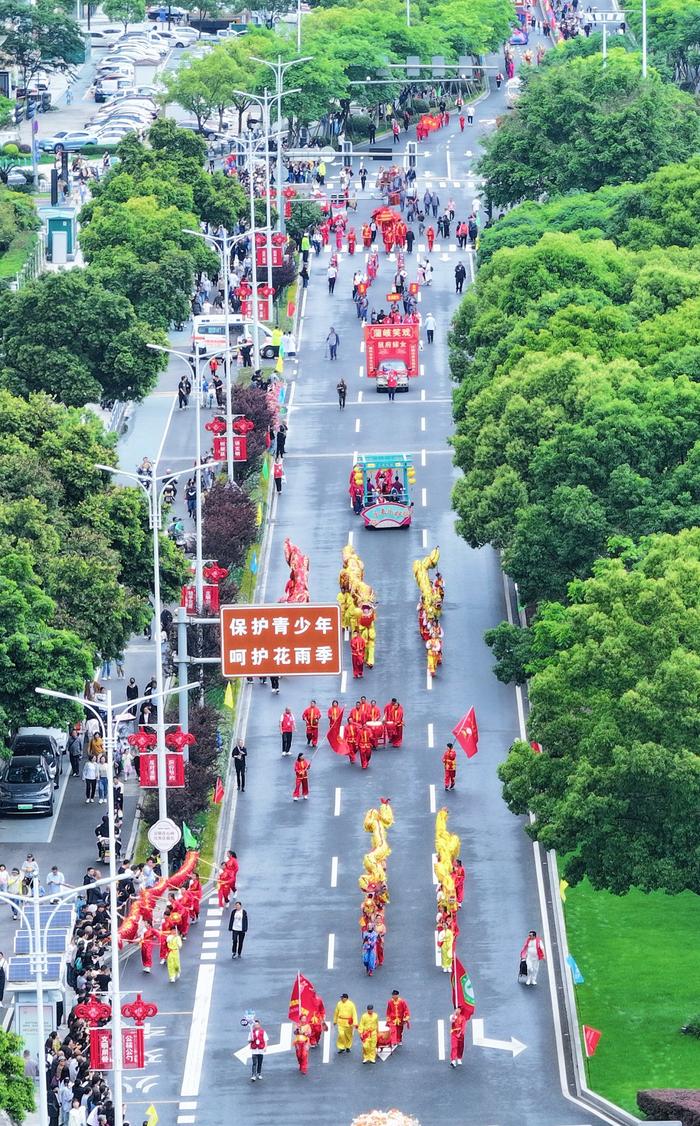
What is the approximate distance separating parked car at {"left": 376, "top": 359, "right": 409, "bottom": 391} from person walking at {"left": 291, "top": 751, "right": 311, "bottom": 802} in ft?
145

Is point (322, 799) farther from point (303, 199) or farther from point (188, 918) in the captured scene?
point (303, 199)

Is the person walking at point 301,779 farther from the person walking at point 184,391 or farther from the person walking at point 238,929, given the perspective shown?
the person walking at point 184,391

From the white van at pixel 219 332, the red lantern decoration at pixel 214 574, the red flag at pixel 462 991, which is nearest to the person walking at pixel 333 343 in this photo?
the white van at pixel 219 332

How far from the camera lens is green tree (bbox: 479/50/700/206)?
14588 centimetres

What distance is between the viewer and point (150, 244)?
140 meters

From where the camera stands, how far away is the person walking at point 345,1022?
7738 centimetres

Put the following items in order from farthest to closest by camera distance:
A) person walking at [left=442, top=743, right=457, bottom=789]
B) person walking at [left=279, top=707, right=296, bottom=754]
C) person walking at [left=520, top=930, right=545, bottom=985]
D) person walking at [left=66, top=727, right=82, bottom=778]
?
person walking at [left=66, top=727, right=82, bottom=778]
person walking at [left=279, top=707, right=296, bottom=754]
person walking at [left=442, top=743, right=457, bottom=789]
person walking at [left=520, top=930, right=545, bottom=985]

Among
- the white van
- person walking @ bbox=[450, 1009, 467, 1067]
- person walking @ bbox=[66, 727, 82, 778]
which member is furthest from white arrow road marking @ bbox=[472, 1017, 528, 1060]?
the white van

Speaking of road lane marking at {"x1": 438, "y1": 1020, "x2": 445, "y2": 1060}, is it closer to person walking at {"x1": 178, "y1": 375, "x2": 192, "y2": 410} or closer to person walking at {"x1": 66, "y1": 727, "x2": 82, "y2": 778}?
person walking at {"x1": 66, "y1": 727, "x2": 82, "y2": 778}

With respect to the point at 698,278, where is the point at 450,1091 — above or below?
below

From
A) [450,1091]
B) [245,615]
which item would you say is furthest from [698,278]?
[450,1091]

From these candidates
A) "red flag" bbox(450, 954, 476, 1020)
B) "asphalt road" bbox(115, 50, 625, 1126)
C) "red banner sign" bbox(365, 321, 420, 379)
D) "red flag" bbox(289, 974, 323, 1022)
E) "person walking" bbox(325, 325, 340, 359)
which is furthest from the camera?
"person walking" bbox(325, 325, 340, 359)

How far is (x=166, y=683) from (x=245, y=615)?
2029 centimetres

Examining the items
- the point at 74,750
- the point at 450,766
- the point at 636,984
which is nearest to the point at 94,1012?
the point at 636,984
